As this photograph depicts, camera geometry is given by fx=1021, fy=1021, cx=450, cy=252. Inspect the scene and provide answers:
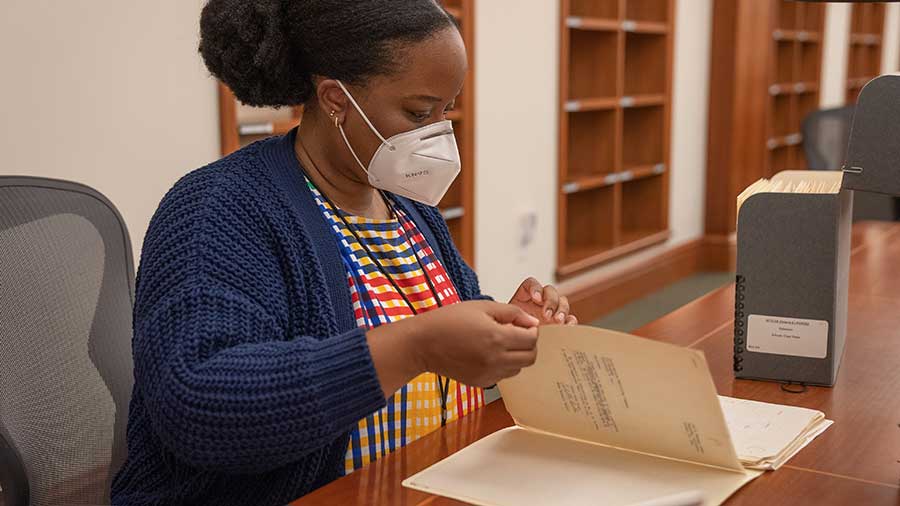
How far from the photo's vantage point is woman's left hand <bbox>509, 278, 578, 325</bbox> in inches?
51.8

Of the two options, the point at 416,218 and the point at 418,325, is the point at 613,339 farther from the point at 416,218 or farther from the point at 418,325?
the point at 416,218

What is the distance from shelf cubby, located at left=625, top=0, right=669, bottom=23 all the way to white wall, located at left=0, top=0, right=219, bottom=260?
2909mm

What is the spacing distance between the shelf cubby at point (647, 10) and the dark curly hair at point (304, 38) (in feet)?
12.3

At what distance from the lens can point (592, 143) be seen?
4.61 meters

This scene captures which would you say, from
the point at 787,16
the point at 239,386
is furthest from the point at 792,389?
the point at 787,16

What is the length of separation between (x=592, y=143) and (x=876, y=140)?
3.39 m

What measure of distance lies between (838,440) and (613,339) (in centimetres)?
36

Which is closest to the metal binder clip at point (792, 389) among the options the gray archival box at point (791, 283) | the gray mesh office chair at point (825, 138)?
the gray archival box at point (791, 283)

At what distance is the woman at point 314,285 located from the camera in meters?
1.01

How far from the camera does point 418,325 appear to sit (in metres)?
1.02

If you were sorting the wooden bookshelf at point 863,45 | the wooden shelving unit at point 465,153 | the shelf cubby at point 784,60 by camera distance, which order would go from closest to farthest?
the wooden shelving unit at point 465,153 < the shelf cubby at point 784,60 < the wooden bookshelf at point 863,45

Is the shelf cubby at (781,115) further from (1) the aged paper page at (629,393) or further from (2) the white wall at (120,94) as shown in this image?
(1) the aged paper page at (629,393)

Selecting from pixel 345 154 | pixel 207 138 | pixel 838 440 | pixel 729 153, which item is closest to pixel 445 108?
pixel 345 154

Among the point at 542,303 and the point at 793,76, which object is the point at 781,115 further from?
the point at 542,303
